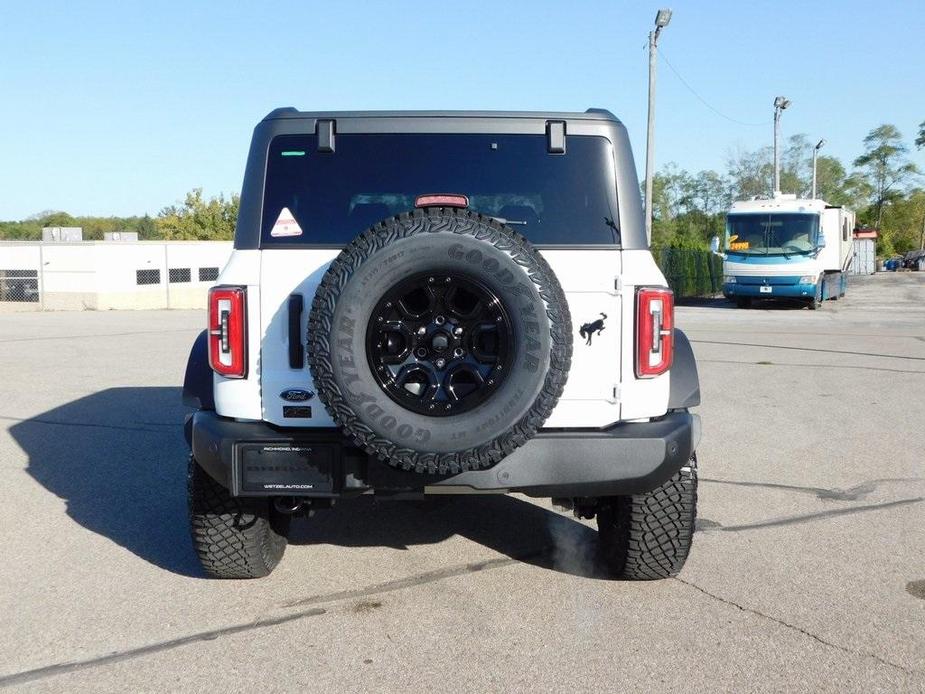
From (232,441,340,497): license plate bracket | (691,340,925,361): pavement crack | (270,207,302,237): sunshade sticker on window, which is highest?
(270,207,302,237): sunshade sticker on window

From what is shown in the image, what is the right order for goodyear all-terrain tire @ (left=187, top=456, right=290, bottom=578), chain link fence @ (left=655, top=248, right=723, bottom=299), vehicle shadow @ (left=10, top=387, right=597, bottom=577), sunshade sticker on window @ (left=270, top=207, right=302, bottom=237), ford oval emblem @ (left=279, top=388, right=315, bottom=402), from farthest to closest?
chain link fence @ (left=655, top=248, right=723, bottom=299), vehicle shadow @ (left=10, top=387, right=597, bottom=577), goodyear all-terrain tire @ (left=187, top=456, right=290, bottom=578), sunshade sticker on window @ (left=270, top=207, right=302, bottom=237), ford oval emblem @ (left=279, top=388, right=315, bottom=402)

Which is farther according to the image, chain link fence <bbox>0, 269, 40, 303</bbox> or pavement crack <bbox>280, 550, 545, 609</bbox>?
chain link fence <bbox>0, 269, 40, 303</bbox>

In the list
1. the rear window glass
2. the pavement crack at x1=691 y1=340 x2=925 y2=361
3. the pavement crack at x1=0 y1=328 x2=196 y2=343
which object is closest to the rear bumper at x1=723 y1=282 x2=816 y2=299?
the pavement crack at x1=691 y1=340 x2=925 y2=361

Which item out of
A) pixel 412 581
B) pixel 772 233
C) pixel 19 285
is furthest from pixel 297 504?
pixel 19 285

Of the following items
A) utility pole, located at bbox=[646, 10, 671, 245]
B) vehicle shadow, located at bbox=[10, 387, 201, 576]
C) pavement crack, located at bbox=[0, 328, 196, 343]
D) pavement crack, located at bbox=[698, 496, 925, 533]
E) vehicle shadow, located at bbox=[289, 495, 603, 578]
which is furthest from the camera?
utility pole, located at bbox=[646, 10, 671, 245]

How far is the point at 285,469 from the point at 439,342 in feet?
2.76

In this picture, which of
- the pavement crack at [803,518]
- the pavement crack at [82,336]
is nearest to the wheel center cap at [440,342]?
the pavement crack at [803,518]

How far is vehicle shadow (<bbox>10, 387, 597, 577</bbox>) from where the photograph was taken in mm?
5465

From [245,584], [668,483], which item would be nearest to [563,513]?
[668,483]

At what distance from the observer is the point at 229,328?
436 cm

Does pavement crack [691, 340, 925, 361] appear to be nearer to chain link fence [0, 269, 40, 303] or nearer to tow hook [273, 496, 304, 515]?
tow hook [273, 496, 304, 515]

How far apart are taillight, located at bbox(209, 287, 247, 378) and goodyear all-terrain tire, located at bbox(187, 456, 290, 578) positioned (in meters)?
0.56

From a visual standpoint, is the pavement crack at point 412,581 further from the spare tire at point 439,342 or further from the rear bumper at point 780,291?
the rear bumper at point 780,291

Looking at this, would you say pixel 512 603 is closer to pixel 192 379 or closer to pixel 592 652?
pixel 592 652
